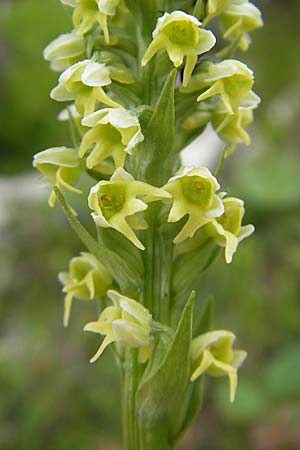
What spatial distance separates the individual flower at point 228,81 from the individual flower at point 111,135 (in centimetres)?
26

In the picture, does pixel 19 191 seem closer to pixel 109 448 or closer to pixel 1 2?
pixel 1 2

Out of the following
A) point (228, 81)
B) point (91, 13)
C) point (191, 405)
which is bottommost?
point (191, 405)

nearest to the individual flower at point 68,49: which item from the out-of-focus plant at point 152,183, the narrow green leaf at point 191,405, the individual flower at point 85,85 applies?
the out-of-focus plant at point 152,183

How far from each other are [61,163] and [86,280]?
406mm

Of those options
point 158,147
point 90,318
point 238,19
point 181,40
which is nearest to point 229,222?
point 158,147

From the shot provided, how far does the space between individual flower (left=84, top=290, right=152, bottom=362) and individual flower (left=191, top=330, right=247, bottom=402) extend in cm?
21

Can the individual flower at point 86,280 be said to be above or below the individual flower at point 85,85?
below

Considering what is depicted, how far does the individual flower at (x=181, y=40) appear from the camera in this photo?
213 cm

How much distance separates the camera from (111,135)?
2.23m

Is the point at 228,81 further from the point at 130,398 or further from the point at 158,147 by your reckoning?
the point at 130,398

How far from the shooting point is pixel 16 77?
456 centimetres

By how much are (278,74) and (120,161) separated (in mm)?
5233

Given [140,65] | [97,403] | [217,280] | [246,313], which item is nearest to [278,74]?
[217,280]

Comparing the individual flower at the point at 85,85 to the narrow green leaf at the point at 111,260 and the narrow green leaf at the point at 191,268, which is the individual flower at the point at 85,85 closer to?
the narrow green leaf at the point at 111,260
